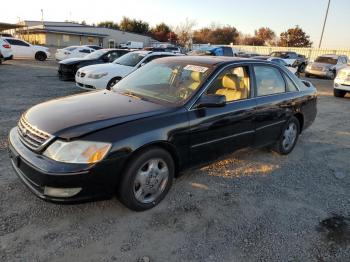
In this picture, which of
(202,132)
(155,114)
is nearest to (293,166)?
(202,132)

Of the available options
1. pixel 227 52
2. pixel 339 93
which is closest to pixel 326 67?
pixel 227 52

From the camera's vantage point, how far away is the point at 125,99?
12.9ft

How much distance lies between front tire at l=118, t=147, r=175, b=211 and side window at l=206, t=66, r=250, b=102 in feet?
3.87

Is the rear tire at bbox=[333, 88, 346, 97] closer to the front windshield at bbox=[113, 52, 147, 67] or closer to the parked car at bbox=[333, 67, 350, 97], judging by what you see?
the parked car at bbox=[333, 67, 350, 97]

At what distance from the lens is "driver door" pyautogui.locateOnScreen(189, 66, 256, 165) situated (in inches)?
149

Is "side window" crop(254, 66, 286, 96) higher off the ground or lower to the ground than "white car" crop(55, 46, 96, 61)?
higher

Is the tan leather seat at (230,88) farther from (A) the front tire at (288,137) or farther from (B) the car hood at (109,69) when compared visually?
(B) the car hood at (109,69)

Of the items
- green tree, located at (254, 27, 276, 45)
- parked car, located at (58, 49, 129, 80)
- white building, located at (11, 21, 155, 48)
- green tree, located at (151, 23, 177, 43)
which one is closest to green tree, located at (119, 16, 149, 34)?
green tree, located at (151, 23, 177, 43)

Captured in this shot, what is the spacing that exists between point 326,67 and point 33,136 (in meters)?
21.6

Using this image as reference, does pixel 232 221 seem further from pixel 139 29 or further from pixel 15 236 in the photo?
pixel 139 29

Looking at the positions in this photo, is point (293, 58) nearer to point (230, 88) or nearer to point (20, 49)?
point (20, 49)

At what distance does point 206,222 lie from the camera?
11.1ft

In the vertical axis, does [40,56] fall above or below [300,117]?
below

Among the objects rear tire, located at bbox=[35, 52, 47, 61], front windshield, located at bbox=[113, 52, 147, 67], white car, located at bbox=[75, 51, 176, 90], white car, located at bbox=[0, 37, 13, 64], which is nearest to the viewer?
white car, located at bbox=[75, 51, 176, 90]
